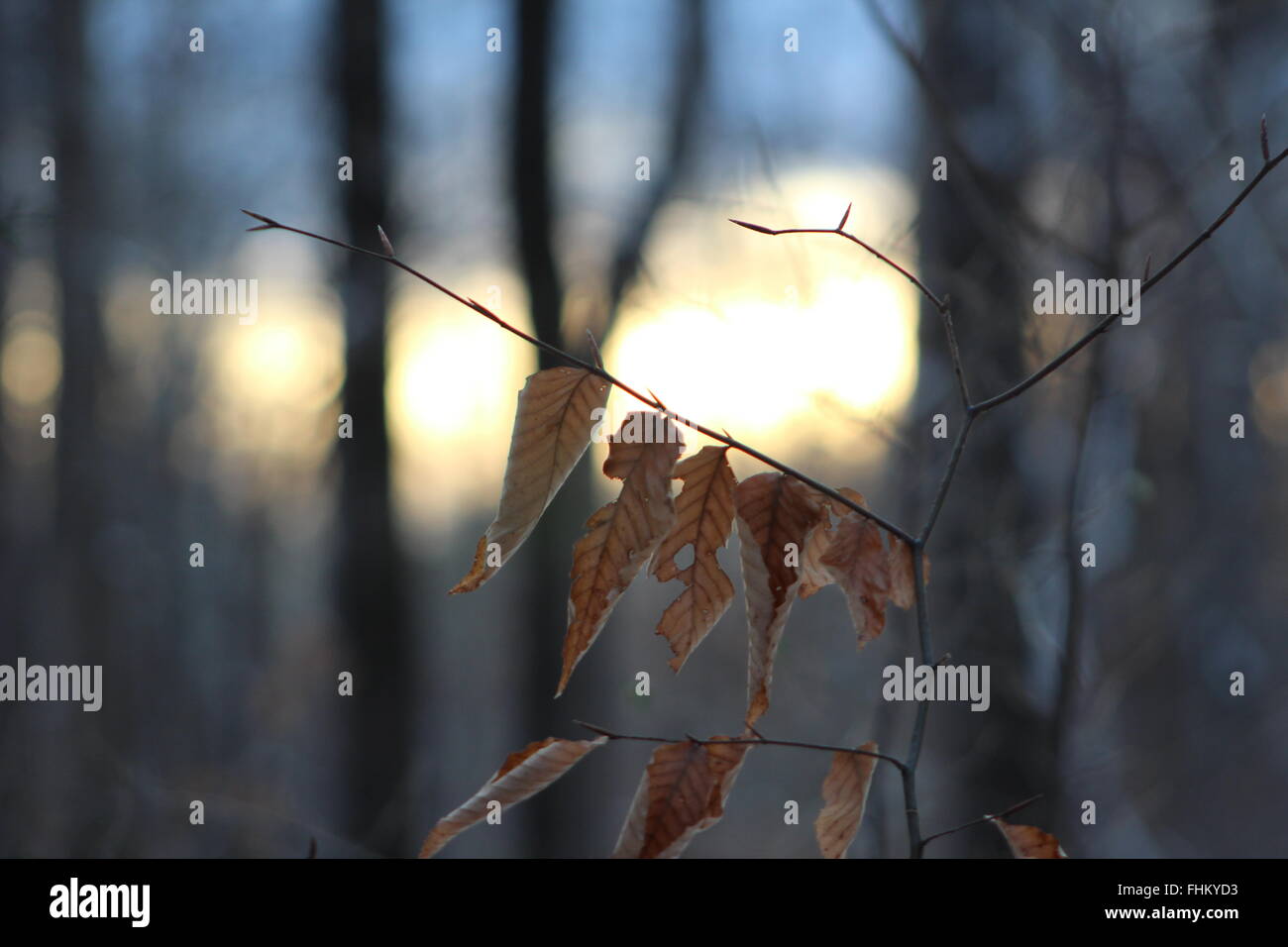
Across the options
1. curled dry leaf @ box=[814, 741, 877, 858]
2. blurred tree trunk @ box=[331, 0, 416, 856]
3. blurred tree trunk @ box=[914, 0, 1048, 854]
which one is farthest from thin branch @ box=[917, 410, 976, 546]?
blurred tree trunk @ box=[331, 0, 416, 856]

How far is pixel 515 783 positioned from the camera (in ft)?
1.24

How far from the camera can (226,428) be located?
2621 mm

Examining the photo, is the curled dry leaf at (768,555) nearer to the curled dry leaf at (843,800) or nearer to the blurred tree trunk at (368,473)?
the curled dry leaf at (843,800)

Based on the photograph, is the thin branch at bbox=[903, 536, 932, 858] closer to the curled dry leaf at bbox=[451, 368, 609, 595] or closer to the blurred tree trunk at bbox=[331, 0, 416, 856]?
the curled dry leaf at bbox=[451, 368, 609, 595]

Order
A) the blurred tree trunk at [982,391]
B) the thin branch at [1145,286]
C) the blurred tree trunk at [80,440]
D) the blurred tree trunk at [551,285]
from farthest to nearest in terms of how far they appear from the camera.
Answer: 1. the blurred tree trunk at [80,440]
2. the blurred tree trunk at [551,285]
3. the blurred tree trunk at [982,391]
4. the thin branch at [1145,286]

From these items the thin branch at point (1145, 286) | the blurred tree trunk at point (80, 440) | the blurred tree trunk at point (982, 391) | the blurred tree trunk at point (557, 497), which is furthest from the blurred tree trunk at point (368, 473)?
the thin branch at point (1145, 286)

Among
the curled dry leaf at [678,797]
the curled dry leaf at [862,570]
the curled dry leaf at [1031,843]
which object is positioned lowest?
the curled dry leaf at [1031,843]

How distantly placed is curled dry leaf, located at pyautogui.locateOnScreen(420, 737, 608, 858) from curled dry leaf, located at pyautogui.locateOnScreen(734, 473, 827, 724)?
8 centimetres

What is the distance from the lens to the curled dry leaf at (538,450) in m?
0.35

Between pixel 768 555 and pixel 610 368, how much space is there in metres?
1.62

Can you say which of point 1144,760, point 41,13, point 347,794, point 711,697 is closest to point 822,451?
point 1144,760

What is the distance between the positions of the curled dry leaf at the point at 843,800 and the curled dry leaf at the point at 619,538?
0.50ft

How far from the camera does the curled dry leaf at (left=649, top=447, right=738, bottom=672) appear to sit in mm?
380

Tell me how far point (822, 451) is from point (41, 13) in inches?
110
